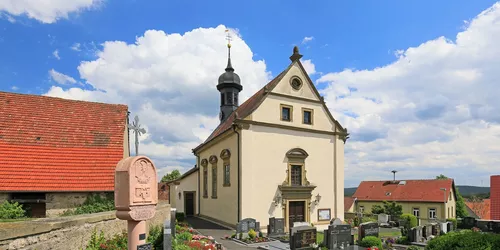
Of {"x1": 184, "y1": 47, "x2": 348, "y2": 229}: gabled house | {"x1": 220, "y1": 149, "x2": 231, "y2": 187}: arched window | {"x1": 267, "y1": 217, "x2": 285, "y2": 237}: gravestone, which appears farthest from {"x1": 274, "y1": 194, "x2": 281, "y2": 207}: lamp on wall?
{"x1": 220, "y1": 149, "x2": 231, "y2": 187}: arched window

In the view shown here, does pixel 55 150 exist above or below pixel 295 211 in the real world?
above

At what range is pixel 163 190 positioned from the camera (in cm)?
3619

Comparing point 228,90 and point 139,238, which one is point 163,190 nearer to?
point 228,90

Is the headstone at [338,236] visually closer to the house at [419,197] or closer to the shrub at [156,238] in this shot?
the shrub at [156,238]

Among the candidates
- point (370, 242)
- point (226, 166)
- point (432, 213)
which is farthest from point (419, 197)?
point (226, 166)

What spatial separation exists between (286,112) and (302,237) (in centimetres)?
967

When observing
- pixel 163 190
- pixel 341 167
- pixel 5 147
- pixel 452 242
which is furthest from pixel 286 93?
pixel 163 190

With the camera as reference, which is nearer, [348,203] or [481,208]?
[481,208]

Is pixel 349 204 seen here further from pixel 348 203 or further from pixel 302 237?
pixel 302 237

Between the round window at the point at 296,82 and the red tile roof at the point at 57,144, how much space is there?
464 inches

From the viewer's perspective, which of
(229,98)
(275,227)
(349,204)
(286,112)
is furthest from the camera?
(349,204)

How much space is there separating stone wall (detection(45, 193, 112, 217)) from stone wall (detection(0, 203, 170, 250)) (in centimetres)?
356

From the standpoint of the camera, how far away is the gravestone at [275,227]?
1911cm

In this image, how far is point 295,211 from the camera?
21.6 metres
